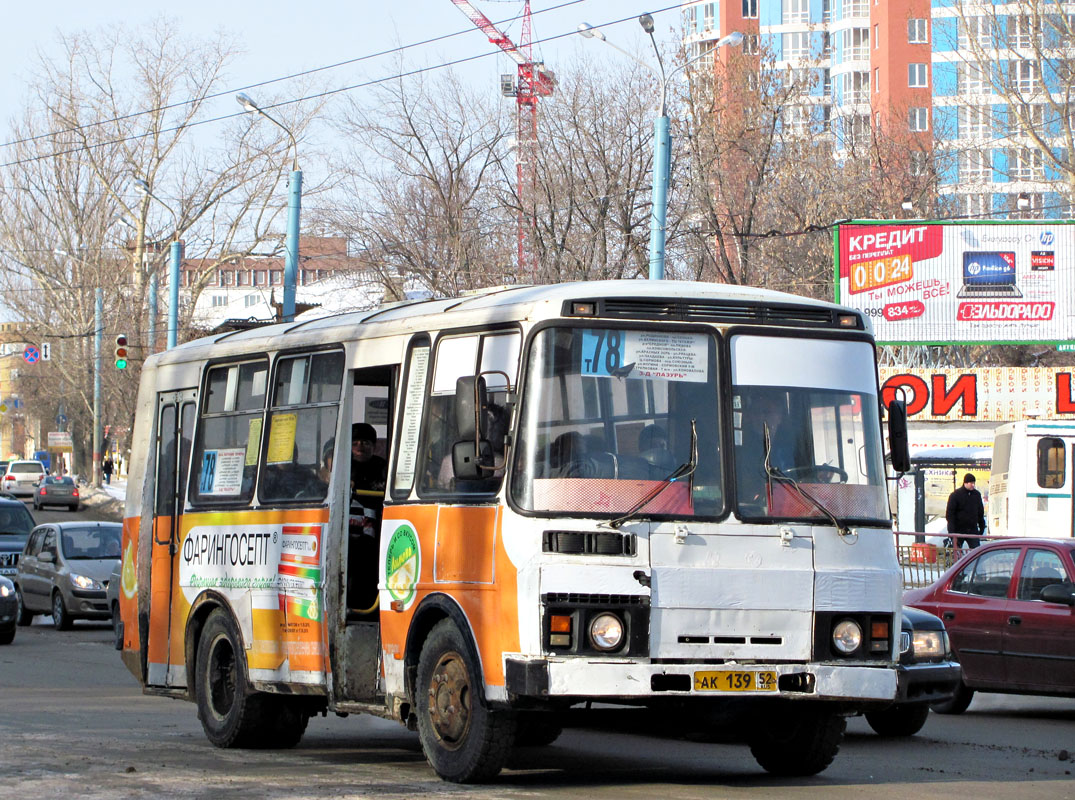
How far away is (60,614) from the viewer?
23.7m

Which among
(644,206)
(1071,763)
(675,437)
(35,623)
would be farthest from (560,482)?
(644,206)

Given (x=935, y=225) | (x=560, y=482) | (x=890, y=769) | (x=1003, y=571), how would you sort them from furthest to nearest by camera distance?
1. (x=935, y=225)
2. (x=1003, y=571)
3. (x=890, y=769)
4. (x=560, y=482)

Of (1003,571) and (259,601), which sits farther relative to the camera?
(1003,571)

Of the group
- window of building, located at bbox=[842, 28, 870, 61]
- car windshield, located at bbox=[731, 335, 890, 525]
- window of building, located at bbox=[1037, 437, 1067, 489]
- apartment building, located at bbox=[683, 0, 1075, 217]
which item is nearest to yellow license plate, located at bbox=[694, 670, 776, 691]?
car windshield, located at bbox=[731, 335, 890, 525]

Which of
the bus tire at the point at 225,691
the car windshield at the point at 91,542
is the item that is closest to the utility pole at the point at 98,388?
the car windshield at the point at 91,542

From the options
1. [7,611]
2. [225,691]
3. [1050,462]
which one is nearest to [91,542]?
[7,611]

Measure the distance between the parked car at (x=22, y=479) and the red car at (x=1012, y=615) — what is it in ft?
190

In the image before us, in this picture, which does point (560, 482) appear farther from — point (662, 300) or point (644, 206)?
point (644, 206)

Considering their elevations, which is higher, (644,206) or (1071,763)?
(644,206)

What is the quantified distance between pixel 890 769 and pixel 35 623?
18.5 m

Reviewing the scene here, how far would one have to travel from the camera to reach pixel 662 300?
28.9ft

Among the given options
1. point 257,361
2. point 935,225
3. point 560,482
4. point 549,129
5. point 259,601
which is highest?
point 549,129

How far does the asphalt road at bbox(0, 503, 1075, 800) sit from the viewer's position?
8.74 meters

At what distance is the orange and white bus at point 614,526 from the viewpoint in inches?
326
